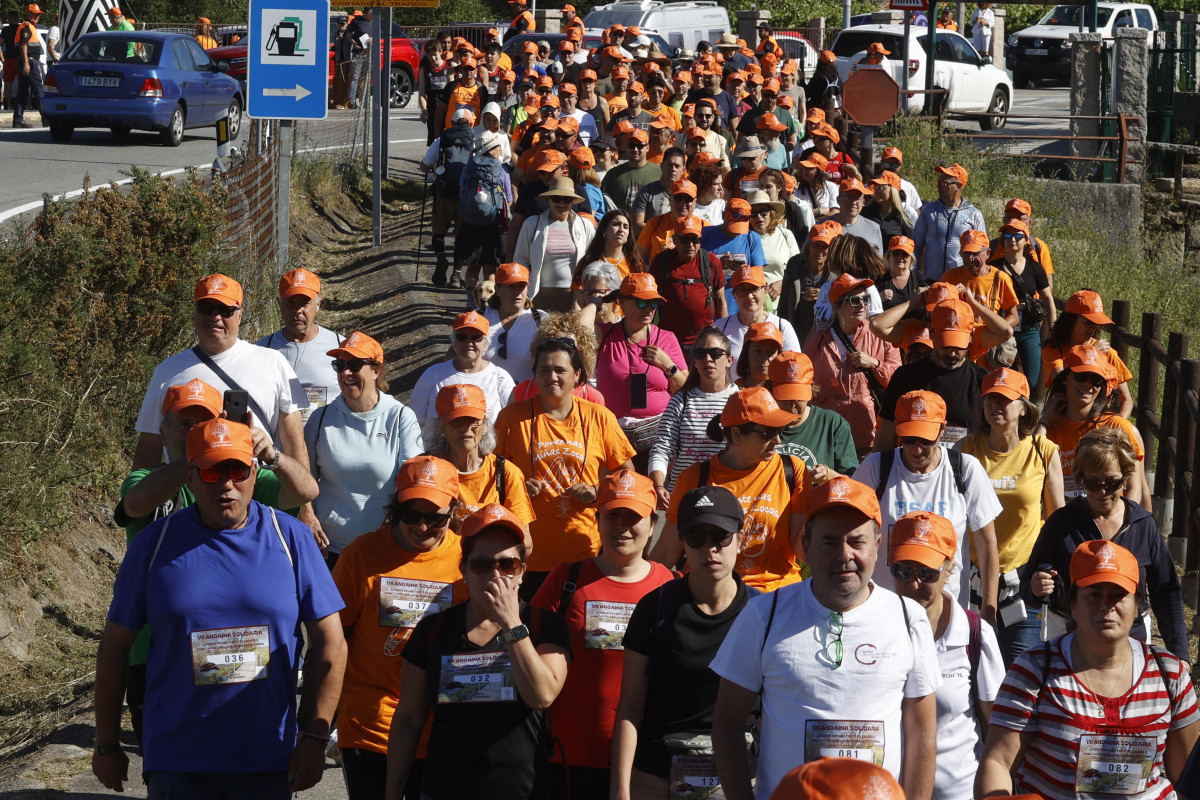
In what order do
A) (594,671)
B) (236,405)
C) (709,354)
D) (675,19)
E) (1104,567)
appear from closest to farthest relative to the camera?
(1104,567), (594,671), (236,405), (709,354), (675,19)

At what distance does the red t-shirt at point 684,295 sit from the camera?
9407mm

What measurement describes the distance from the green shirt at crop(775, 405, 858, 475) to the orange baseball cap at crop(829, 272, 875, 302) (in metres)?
1.82

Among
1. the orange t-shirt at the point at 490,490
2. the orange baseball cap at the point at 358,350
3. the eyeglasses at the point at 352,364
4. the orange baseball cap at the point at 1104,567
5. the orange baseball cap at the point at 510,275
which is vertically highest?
the orange baseball cap at the point at 510,275

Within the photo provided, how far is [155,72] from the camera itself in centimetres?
2208

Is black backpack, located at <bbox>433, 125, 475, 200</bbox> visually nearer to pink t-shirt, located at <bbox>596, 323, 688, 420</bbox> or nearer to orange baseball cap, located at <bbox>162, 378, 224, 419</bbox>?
pink t-shirt, located at <bbox>596, 323, 688, 420</bbox>

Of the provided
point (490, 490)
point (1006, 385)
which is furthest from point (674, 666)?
point (1006, 385)

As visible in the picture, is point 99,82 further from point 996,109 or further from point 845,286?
point 996,109

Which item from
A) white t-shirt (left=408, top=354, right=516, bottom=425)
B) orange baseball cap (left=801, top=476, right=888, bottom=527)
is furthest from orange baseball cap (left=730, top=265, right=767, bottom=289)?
orange baseball cap (left=801, top=476, right=888, bottom=527)

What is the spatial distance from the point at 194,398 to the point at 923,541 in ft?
8.12

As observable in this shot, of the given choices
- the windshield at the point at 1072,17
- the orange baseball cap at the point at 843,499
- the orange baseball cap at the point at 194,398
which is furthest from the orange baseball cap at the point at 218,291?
the windshield at the point at 1072,17

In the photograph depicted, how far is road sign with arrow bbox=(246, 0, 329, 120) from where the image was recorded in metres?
9.95

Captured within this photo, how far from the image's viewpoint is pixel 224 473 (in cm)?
440

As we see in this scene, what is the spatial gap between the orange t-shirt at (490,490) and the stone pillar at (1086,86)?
57.6ft

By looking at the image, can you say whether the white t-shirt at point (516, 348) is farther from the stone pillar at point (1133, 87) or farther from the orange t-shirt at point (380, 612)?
the stone pillar at point (1133, 87)
